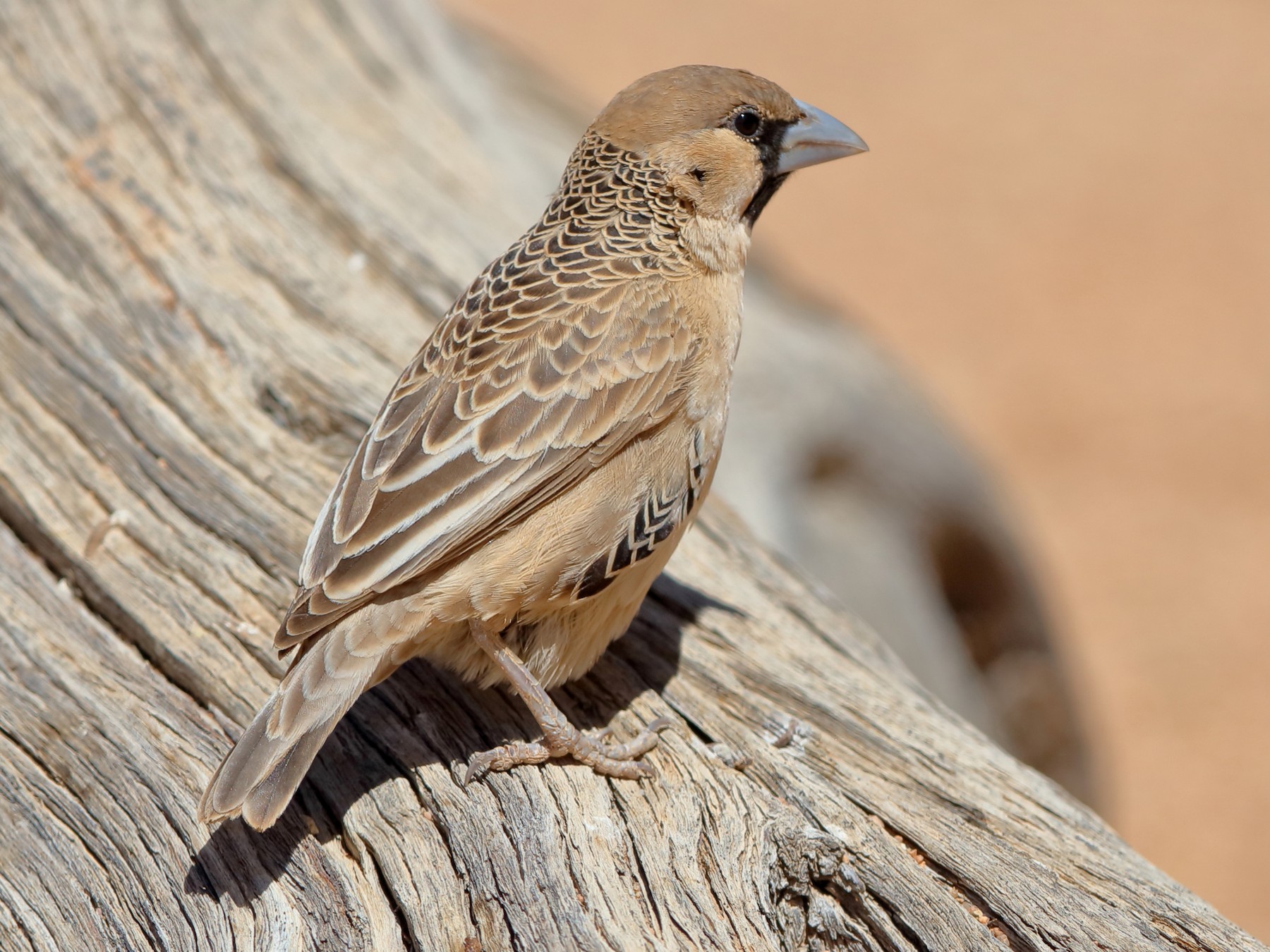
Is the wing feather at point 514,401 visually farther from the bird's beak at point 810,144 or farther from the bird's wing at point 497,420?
the bird's beak at point 810,144

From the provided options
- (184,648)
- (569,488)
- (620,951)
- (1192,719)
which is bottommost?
(184,648)

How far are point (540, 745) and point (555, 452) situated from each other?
2.81 feet

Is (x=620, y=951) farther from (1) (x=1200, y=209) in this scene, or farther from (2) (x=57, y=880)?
(1) (x=1200, y=209)

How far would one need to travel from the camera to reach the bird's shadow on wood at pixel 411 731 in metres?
3.53

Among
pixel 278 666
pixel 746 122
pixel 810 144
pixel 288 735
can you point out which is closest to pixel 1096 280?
pixel 810 144

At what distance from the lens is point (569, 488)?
12.6ft

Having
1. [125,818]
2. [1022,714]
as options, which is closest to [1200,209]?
[1022,714]

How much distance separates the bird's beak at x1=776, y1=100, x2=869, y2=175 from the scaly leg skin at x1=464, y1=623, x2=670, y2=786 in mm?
1946

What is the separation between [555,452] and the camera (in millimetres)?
3789

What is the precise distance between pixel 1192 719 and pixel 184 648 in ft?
28.8

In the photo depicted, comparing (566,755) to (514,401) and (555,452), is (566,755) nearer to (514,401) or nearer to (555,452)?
(555,452)

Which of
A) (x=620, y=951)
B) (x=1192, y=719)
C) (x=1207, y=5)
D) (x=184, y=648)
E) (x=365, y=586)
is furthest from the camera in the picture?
(x=1207, y=5)

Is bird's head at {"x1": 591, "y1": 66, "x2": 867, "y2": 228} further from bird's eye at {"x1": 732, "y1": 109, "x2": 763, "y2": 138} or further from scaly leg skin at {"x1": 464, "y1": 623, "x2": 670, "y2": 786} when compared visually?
scaly leg skin at {"x1": 464, "y1": 623, "x2": 670, "y2": 786}

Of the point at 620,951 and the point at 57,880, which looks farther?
the point at 57,880
